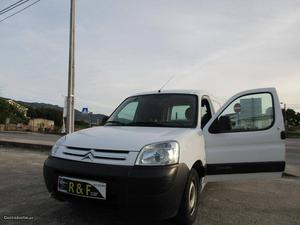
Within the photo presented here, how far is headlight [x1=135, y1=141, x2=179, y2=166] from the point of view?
3.72m

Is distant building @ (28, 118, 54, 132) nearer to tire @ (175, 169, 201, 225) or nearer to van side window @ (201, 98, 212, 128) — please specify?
van side window @ (201, 98, 212, 128)

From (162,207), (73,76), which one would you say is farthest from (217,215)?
(73,76)

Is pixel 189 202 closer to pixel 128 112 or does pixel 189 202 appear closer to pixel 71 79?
pixel 128 112

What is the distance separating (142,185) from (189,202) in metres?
0.83

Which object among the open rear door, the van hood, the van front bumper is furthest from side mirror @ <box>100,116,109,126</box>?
the van front bumper

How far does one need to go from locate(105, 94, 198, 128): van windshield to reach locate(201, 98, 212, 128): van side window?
0.76 feet

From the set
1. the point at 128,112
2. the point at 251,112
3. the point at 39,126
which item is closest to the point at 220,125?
the point at 251,112

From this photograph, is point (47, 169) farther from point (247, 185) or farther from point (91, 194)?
point (247, 185)

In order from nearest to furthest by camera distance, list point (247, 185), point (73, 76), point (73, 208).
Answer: point (73, 208) → point (247, 185) → point (73, 76)

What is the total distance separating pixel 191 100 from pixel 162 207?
2135 millimetres

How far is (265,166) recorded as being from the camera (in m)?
4.85

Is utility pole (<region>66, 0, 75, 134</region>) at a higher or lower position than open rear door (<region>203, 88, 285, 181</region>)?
higher

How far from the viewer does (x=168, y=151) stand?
12.5 feet

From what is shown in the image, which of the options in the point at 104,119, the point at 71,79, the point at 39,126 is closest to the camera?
the point at 104,119
